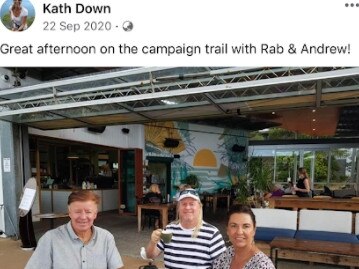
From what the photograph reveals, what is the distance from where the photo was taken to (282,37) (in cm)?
171

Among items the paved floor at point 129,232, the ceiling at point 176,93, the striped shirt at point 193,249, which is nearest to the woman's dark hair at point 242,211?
the striped shirt at point 193,249

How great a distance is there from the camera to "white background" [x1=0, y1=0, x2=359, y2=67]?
1.67 metres

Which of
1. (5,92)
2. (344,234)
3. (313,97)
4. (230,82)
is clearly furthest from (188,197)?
(5,92)

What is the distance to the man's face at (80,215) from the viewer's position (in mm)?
1763

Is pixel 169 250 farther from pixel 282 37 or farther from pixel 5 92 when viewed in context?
pixel 5 92

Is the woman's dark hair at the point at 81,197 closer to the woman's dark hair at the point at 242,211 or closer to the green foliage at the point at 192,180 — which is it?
the woman's dark hair at the point at 242,211

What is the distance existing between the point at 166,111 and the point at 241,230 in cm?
410

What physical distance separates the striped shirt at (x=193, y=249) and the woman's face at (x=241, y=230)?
341mm

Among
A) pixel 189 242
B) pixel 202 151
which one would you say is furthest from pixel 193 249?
pixel 202 151

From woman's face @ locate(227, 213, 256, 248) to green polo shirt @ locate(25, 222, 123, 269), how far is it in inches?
28.9

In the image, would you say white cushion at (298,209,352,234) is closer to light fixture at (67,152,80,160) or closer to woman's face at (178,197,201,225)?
woman's face at (178,197,201,225)

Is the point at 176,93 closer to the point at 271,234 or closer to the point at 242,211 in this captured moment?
the point at 242,211


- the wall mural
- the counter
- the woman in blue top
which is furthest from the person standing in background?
the woman in blue top

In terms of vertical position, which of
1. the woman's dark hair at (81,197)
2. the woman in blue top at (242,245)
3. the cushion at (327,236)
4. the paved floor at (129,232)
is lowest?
the paved floor at (129,232)
